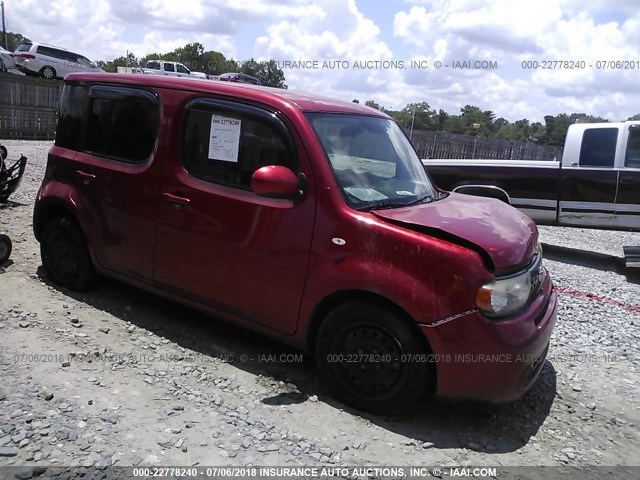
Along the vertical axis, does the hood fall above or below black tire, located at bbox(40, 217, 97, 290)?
above

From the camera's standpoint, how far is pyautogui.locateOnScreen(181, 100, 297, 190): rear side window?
3715 mm

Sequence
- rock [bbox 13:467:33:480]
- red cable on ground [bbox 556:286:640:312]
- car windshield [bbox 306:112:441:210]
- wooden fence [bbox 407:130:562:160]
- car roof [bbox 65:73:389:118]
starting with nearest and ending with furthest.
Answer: rock [bbox 13:467:33:480], car windshield [bbox 306:112:441:210], car roof [bbox 65:73:389:118], red cable on ground [bbox 556:286:640:312], wooden fence [bbox 407:130:562:160]

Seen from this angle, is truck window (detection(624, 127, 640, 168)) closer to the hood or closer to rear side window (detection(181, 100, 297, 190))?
the hood

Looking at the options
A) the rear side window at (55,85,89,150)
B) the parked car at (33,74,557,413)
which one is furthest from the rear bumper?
the rear side window at (55,85,89,150)

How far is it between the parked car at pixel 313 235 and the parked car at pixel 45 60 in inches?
995

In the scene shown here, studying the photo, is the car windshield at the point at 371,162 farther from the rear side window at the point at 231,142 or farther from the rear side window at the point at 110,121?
the rear side window at the point at 110,121

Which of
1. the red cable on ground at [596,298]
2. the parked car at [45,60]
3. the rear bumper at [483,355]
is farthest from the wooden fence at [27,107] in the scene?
the rear bumper at [483,355]

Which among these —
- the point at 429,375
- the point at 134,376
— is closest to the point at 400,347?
the point at 429,375

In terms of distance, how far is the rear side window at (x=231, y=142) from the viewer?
146 inches

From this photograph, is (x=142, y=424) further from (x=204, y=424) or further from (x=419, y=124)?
(x=419, y=124)

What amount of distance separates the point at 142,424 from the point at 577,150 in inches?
324

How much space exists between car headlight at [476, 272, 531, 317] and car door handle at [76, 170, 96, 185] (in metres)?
3.40

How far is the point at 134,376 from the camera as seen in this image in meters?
3.72

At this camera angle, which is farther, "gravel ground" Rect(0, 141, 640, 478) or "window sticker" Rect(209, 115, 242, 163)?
"window sticker" Rect(209, 115, 242, 163)
